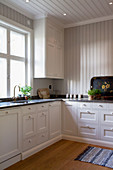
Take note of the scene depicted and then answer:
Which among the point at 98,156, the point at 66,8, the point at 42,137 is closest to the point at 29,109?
the point at 42,137

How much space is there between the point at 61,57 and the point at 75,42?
525mm

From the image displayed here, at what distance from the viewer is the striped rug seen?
2.95 m

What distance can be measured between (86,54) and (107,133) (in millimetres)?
1985

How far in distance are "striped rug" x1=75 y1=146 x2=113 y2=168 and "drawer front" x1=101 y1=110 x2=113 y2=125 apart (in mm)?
528

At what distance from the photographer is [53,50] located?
455 cm

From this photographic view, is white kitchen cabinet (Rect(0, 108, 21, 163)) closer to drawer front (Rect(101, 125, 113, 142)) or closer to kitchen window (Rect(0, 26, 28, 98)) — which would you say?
kitchen window (Rect(0, 26, 28, 98))

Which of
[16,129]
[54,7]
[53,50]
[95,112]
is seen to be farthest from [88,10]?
[16,129]

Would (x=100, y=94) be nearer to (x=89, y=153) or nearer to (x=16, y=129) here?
(x=89, y=153)

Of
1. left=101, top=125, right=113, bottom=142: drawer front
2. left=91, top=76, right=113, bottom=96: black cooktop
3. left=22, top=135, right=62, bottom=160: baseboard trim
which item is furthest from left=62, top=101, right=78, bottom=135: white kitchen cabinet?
left=91, top=76, right=113, bottom=96: black cooktop

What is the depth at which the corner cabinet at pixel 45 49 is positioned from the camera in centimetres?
425

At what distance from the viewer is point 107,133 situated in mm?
3732

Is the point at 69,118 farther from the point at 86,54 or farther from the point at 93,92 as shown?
the point at 86,54

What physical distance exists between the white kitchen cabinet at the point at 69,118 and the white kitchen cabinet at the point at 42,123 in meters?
0.64

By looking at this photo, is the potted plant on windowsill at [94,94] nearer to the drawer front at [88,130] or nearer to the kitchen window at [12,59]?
the drawer front at [88,130]
